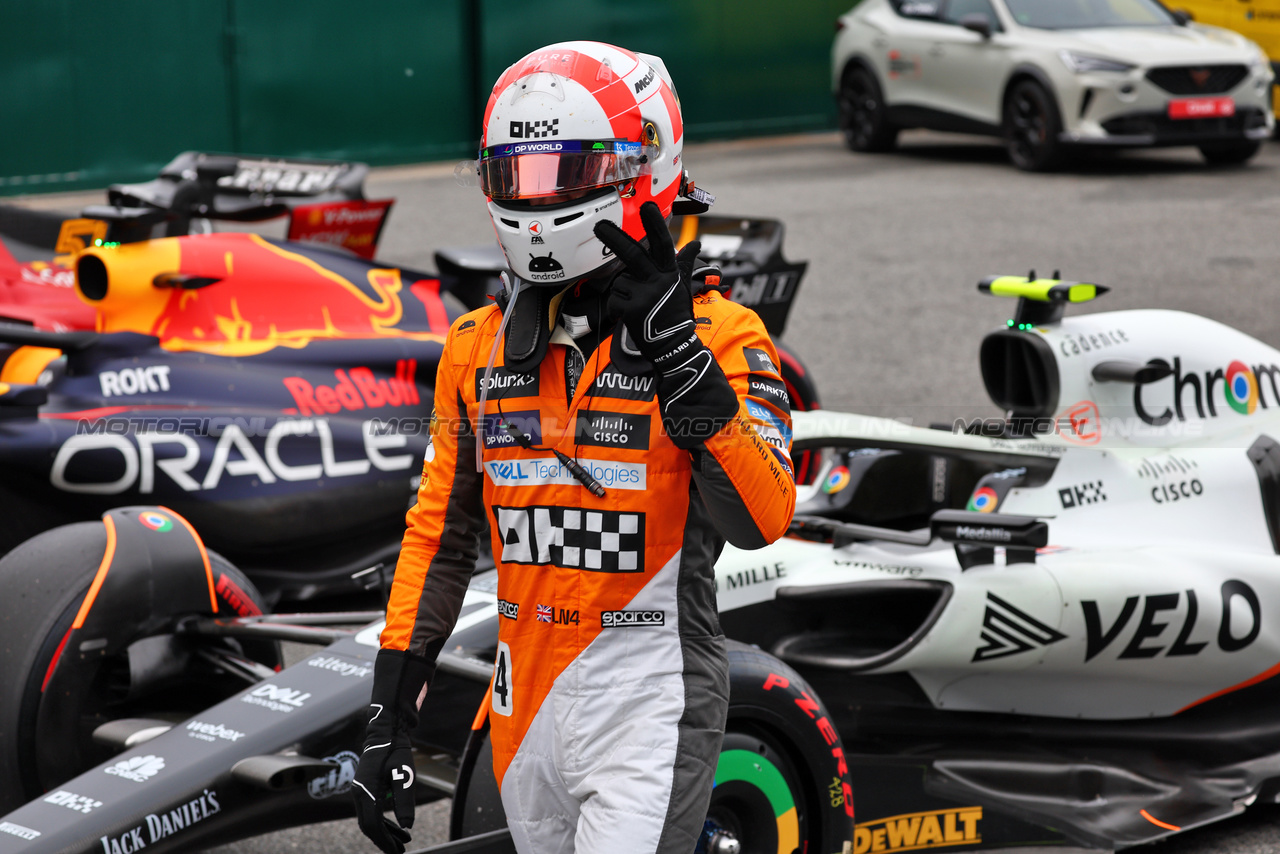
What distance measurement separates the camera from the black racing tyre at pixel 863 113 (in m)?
15.8

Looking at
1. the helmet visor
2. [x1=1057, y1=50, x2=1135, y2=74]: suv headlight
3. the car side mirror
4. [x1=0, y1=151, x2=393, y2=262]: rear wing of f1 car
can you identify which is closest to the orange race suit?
the helmet visor

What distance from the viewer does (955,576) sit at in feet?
12.7

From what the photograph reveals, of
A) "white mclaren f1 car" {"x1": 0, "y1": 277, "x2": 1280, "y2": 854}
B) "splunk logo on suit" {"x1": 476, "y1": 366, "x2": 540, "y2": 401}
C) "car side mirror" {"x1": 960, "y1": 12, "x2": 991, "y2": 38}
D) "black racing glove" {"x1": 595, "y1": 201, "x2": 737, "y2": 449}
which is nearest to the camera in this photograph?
"black racing glove" {"x1": 595, "y1": 201, "x2": 737, "y2": 449}

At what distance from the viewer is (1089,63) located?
13.3 metres

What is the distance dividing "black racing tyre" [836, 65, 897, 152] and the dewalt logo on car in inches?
507

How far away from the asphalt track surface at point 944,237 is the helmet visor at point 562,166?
4.14 m

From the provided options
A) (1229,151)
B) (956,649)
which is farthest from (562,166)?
(1229,151)

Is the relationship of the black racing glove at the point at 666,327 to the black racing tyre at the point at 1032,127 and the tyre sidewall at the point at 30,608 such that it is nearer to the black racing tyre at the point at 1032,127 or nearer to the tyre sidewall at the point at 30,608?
the tyre sidewall at the point at 30,608

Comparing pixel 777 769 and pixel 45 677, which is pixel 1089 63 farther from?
pixel 45 677

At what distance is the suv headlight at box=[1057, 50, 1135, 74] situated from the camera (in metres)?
13.2

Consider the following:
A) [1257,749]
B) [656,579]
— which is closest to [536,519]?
[656,579]

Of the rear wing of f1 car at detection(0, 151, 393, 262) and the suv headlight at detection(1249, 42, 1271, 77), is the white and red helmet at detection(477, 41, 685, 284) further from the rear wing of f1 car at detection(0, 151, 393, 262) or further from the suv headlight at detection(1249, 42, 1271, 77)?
the suv headlight at detection(1249, 42, 1271, 77)

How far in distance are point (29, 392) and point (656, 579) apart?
3190 millimetres

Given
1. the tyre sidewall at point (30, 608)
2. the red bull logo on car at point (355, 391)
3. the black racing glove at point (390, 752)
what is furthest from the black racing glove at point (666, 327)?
the red bull logo on car at point (355, 391)
